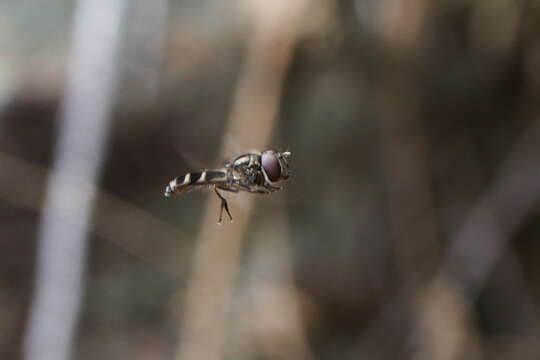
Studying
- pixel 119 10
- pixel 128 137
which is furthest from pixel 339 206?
pixel 119 10

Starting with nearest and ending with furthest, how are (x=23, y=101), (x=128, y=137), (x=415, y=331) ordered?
1. (x=23, y=101)
2. (x=128, y=137)
3. (x=415, y=331)

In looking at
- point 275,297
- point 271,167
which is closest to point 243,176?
point 271,167

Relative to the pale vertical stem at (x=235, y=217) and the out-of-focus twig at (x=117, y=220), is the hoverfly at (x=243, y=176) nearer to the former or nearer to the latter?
the pale vertical stem at (x=235, y=217)

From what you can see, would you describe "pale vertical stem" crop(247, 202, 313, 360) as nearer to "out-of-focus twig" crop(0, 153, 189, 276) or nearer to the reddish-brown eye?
"out-of-focus twig" crop(0, 153, 189, 276)

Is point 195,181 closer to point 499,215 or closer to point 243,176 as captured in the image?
point 243,176

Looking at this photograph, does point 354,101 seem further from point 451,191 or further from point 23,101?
point 23,101

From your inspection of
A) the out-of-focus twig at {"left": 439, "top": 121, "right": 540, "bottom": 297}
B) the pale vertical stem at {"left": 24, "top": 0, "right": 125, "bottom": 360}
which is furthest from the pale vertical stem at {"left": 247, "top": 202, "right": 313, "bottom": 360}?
the pale vertical stem at {"left": 24, "top": 0, "right": 125, "bottom": 360}
